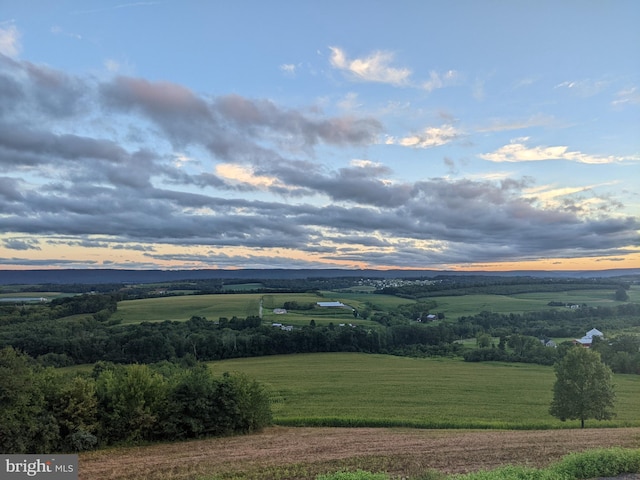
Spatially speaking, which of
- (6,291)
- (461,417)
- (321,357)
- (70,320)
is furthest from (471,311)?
(6,291)

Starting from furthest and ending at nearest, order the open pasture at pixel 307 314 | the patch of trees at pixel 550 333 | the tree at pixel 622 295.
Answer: the tree at pixel 622 295 → the open pasture at pixel 307 314 → the patch of trees at pixel 550 333

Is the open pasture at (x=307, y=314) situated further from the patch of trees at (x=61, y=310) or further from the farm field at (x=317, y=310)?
the patch of trees at (x=61, y=310)

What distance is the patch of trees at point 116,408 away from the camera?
93.2 feet

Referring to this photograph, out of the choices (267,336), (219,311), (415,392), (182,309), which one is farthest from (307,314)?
(415,392)

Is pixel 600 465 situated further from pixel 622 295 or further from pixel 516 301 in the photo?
pixel 622 295

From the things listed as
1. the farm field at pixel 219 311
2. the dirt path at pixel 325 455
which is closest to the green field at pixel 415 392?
the dirt path at pixel 325 455

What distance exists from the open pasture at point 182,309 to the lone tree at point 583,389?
95.9 metres

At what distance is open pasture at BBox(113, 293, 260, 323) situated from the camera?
121 metres

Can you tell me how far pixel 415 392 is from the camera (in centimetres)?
5575

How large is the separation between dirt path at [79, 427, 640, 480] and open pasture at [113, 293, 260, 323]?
93.7 meters

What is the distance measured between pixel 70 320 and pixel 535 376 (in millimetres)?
106438

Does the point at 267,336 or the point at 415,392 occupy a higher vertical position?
the point at 415,392

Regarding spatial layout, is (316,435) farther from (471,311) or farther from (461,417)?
(471,311)

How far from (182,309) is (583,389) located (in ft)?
390
